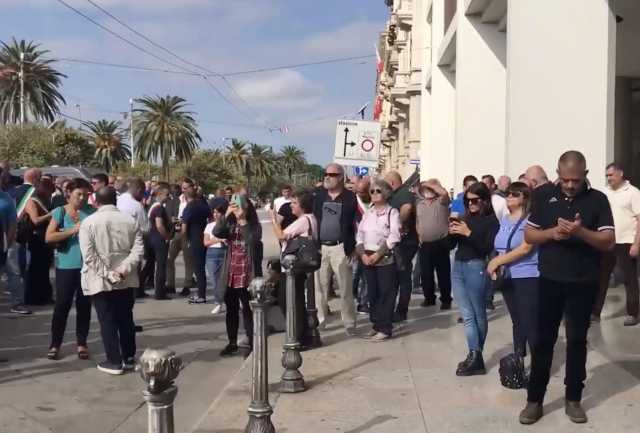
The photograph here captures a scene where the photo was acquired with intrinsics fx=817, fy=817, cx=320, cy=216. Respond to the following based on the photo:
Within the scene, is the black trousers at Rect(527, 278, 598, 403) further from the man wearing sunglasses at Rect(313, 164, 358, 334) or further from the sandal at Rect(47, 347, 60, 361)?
the sandal at Rect(47, 347, 60, 361)

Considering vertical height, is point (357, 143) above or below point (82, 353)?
above

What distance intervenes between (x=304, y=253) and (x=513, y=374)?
8.09 ft

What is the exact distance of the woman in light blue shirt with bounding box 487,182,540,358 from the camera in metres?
6.60

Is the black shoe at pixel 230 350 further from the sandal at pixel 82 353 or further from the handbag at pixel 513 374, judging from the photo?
the handbag at pixel 513 374

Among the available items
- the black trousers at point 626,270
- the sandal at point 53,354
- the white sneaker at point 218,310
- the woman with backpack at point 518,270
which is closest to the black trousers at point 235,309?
the sandal at point 53,354

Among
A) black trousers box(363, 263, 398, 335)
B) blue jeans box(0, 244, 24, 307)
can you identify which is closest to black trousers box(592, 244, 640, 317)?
black trousers box(363, 263, 398, 335)

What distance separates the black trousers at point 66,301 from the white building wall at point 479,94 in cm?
1157

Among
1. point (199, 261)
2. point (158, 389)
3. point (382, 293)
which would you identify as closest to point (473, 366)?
point (382, 293)

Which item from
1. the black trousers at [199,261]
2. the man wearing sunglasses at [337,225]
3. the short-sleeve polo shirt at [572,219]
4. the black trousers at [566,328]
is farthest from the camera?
the black trousers at [199,261]

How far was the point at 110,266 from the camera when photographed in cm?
791

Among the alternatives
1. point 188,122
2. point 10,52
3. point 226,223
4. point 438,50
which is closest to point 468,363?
point 226,223

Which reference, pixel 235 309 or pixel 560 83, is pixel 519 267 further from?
pixel 560 83

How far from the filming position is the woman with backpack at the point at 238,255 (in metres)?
8.66

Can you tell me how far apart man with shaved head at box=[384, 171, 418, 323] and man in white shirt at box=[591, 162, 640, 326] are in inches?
96.3
